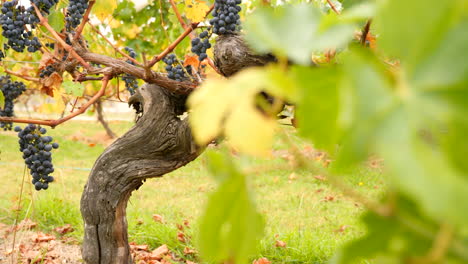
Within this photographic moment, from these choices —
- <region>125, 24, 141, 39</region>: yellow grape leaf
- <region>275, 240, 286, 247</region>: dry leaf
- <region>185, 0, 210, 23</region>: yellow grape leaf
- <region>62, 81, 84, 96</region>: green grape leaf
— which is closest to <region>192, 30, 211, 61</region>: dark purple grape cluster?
<region>185, 0, 210, 23</region>: yellow grape leaf

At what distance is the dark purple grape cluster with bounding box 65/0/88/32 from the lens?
2246 millimetres

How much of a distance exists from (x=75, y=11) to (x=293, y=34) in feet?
6.96

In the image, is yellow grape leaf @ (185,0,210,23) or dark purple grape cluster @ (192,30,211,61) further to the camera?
yellow grape leaf @ (185,0,210,23)

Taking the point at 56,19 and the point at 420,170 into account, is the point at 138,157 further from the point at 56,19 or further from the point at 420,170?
the point at 420,170

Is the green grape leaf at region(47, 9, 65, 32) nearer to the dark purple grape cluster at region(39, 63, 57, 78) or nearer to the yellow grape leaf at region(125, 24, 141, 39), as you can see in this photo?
the dark purple grape cluster at region(39, 63, 57, 78)

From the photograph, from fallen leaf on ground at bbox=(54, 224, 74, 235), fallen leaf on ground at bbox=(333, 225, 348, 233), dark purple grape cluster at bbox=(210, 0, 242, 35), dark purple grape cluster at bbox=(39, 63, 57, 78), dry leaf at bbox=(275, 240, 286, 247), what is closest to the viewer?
dark purple grape cluster at bbox=(210, 0, 242, 35)

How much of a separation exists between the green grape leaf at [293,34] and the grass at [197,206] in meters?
2.65

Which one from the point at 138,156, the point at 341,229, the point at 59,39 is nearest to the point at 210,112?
the point at 59,39

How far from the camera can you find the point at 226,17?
1.78m

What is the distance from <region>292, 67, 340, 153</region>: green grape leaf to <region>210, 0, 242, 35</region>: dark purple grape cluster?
4.80 feet

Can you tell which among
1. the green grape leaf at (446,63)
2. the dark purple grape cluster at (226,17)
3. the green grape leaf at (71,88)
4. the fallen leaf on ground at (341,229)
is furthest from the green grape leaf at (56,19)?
the fallen leaf on ground at (341,229)

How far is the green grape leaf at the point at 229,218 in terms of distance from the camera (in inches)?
15.5

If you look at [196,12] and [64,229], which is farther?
[64,229]

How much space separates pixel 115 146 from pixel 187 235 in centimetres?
149
